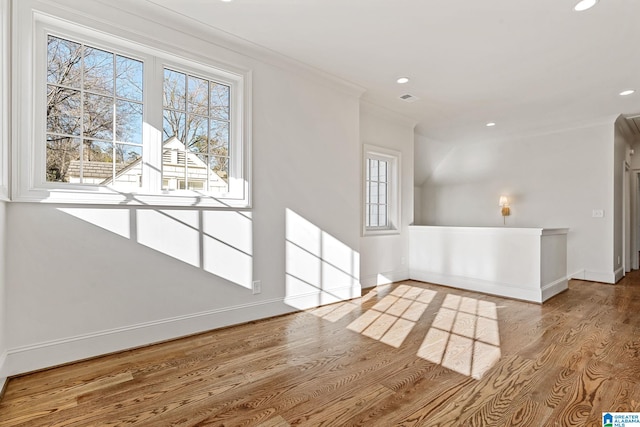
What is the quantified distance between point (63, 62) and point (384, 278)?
14.4 feet

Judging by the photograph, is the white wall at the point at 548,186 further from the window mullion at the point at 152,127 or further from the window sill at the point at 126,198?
the window mullion at the point at 152,127

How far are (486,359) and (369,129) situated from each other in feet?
11.2

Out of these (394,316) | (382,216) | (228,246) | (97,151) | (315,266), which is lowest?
(394,316)

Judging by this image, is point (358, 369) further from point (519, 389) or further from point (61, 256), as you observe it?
point (61, 256)

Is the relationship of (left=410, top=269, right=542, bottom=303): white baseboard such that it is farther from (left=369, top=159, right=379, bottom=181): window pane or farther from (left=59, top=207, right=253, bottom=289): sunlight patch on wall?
(left=59, top=207, right=253, bottom=289): sunlight patch on wall

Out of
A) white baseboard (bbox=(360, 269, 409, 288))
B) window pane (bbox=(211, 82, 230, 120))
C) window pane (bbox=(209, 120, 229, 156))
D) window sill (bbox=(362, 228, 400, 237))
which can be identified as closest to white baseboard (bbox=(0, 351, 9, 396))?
window pane (bbox=(209, 120, 229, 156))

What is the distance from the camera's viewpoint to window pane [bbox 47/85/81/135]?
2.32 meters

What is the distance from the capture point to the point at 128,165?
2627 mm

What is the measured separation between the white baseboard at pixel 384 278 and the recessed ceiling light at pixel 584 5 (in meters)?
3.56

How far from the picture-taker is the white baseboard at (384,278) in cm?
472

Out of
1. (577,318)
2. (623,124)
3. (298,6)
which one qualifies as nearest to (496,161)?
(623,124)
